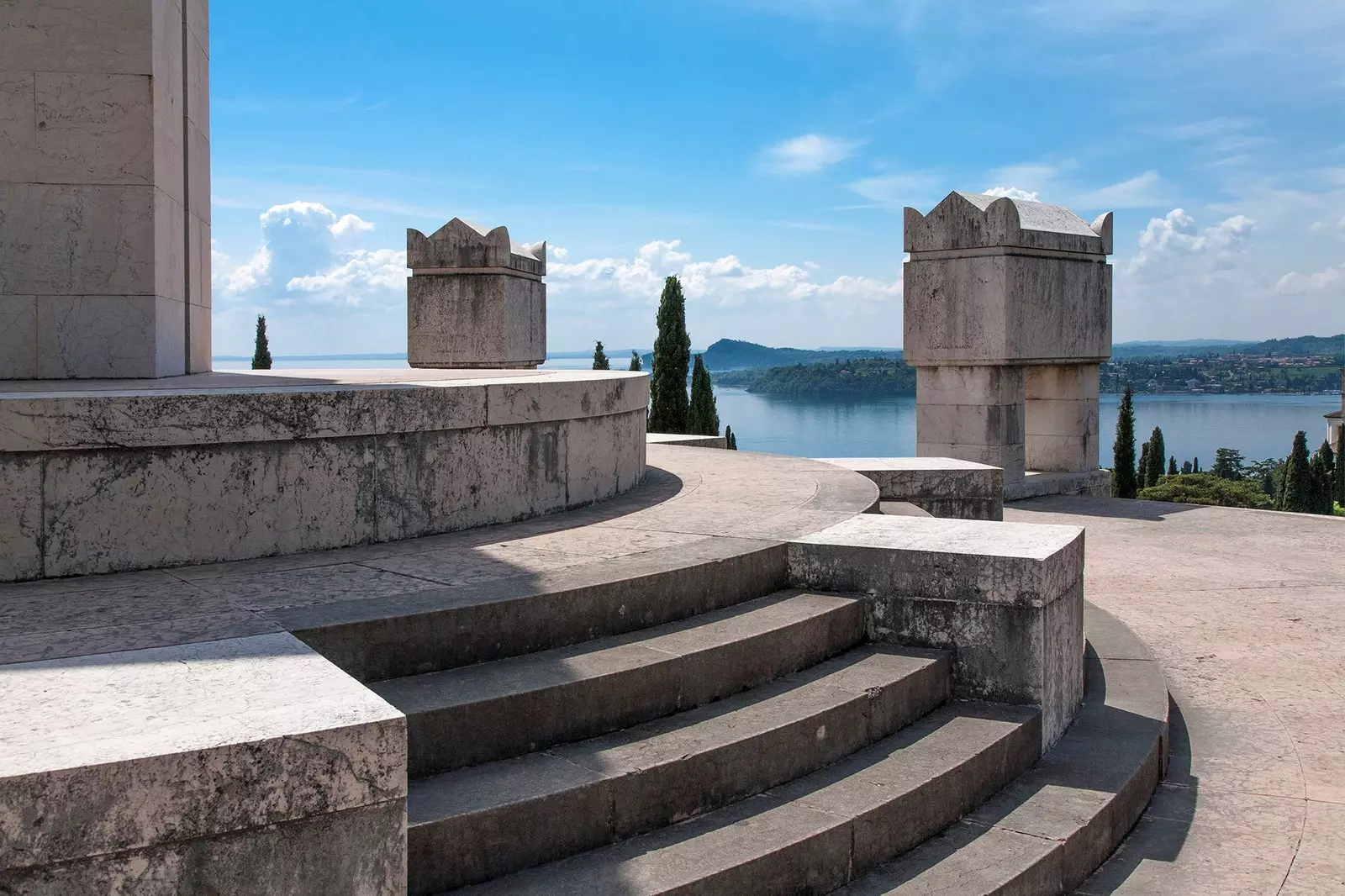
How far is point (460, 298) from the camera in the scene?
15.3m

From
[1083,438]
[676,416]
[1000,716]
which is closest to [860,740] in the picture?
[1000,716]

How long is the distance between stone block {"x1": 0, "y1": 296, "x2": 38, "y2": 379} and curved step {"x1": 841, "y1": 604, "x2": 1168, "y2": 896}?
19.9 ft

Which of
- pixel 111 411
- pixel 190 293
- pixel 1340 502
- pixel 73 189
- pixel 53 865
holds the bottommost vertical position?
pixel 1340 502

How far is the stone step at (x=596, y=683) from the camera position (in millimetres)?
3420

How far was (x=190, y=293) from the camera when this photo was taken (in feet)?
26.1

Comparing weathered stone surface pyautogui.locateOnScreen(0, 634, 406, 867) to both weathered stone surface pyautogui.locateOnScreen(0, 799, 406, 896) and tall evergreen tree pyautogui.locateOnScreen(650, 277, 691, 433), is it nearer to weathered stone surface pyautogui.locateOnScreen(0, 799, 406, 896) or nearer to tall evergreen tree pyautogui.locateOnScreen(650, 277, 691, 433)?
weathered stone surface pyautogui.locateOnScreen(0, 799, 406, 896)

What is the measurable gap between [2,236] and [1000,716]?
252 inches

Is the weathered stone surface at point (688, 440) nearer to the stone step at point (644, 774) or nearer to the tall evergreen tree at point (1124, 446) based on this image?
the stone step at point (644, 774)

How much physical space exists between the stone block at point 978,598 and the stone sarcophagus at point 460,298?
1078 cm

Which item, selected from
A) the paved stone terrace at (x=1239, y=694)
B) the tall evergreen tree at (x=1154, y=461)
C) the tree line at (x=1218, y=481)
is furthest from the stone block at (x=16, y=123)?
the tall evergreen tree at (x=1154, y=461)

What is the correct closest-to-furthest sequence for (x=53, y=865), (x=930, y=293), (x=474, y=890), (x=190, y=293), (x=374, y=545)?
(x=53, y=865), (x=474, y=890), (x=374, y=545), (x=190, y=293), (x=930, y=293)

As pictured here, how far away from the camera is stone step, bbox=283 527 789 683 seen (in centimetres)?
363

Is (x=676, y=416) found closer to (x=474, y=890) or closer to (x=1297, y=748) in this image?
(x=1297, y=748)

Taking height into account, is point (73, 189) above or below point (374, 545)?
above
